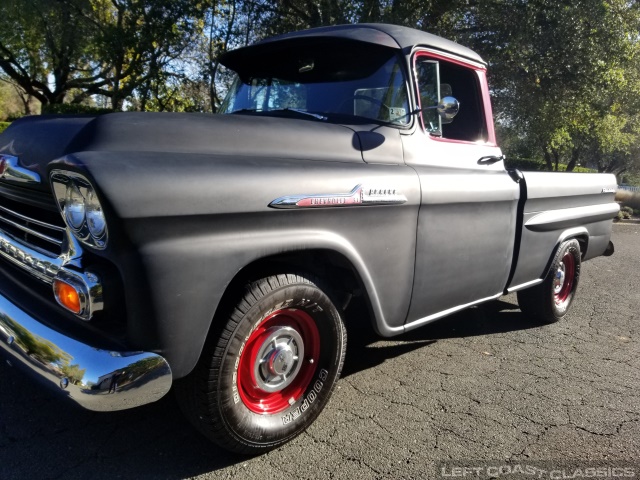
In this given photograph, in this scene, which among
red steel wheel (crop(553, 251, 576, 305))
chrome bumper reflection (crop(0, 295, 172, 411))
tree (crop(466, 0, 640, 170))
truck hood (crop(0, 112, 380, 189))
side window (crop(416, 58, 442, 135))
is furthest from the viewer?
tree (crop(466, 0, 640, 170))

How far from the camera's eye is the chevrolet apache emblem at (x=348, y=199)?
6.89ft

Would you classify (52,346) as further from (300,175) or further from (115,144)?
(300,175)

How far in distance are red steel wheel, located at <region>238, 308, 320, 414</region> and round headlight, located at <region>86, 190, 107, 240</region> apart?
0.76 metres

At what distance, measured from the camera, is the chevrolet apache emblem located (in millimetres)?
2100

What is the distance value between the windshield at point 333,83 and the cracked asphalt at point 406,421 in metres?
1.64

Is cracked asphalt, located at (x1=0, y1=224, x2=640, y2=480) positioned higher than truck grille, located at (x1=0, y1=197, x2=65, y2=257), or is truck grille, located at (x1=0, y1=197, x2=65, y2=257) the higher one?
truck grille, located at (x1=0, y1=197, x2=65, y2=257)

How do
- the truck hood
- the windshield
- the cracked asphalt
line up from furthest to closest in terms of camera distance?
the windshield → the cracked asphalt → the truck hood

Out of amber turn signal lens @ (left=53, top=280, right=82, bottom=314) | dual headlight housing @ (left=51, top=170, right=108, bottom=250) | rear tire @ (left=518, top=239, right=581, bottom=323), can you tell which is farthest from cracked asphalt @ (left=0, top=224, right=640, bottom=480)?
dual headlight housing @ (left=51, top=170, right=108, bottom=250)

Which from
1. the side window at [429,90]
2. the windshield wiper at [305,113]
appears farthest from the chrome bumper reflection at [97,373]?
the side window at [429,90]

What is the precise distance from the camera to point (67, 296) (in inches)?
72.5

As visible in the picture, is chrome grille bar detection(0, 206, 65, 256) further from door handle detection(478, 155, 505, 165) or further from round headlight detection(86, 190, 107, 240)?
door handle detection(478, 155, 505, 165)

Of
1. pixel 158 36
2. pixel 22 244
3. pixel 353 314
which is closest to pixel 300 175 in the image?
pixel 22 244

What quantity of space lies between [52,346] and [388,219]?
1588 millimetres

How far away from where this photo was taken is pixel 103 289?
175cm
